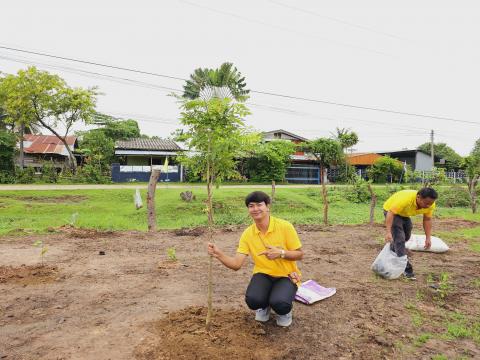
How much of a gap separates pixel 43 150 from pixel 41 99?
9540mm

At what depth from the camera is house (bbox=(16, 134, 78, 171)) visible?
3085 cm

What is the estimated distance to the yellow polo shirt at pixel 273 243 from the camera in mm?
3672

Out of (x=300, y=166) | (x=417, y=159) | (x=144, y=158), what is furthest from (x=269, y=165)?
(x=417, y=159)

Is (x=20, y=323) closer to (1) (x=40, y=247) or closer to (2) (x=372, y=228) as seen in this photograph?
(1) (x=40, y=247)

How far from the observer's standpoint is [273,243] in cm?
368

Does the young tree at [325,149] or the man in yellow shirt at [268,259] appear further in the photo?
the young tree at [325,149]

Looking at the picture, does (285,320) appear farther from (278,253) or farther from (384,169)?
(384,169)

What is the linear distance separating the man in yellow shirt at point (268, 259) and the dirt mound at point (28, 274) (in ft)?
11.2

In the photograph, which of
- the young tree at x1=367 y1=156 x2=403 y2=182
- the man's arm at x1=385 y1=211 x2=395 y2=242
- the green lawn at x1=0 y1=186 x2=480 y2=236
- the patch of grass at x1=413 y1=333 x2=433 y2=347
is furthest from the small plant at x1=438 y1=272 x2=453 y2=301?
the young tree at x1=367 y1=156 x2=403 y2=182

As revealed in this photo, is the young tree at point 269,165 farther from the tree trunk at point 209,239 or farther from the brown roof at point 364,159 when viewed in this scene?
the tree trunk at point 209,239

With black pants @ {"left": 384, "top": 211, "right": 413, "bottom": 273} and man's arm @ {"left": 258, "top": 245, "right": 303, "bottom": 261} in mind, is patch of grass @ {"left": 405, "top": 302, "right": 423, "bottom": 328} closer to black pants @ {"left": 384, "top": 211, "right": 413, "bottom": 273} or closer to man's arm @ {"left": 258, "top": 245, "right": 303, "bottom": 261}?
black pants @ {"left": 384, "top": 211, "right": 413, "bottom": 273}

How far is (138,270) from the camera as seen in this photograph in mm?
6086

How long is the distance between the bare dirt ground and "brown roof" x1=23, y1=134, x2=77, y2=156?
27.5 metres

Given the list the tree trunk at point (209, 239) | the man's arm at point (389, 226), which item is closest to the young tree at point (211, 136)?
the tree trunk at point (209, 239)
